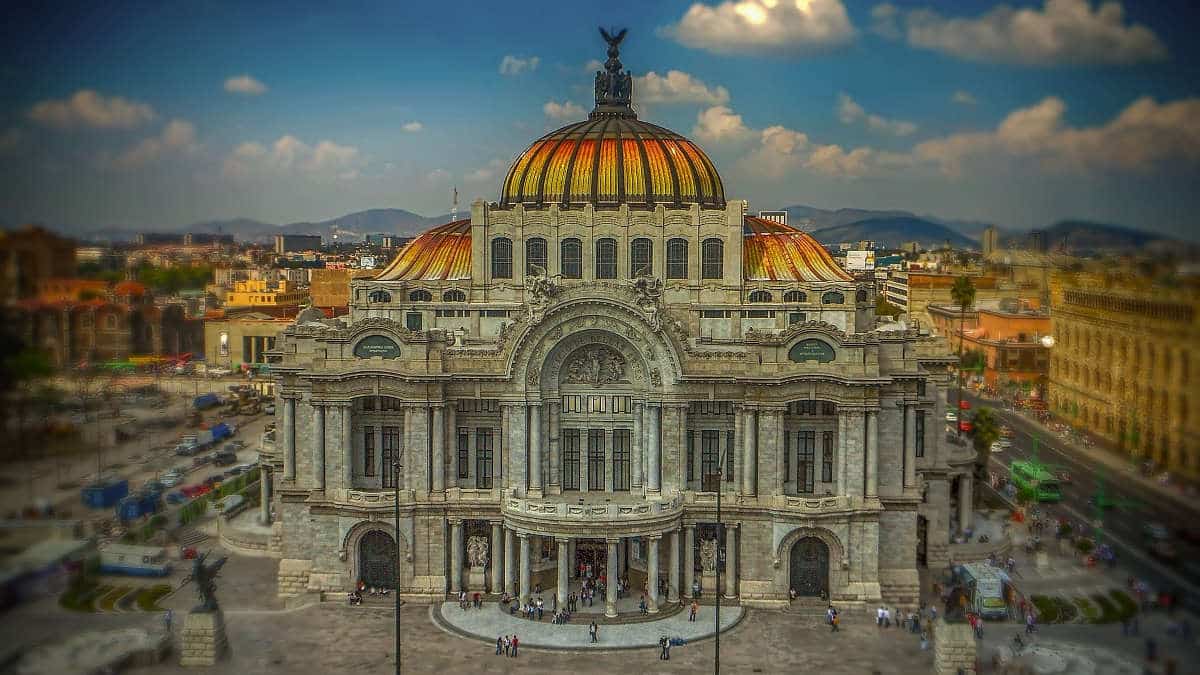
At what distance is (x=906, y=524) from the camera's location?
63.4 metres

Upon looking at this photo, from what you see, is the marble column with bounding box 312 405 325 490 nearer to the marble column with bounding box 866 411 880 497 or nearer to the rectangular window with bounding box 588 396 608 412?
the rectangular window with bounding box 588 396 608 412

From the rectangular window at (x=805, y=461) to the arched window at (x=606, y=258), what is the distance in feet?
54.1

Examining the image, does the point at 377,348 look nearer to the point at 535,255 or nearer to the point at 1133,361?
the point at 535,255

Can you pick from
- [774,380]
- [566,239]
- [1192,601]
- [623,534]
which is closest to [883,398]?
[774,380]

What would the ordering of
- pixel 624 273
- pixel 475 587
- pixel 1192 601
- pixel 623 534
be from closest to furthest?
pixel 1192 601 → pixel 623 534 → pixel 475 587 → pixel 624 273

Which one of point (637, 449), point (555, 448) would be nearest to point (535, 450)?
point (555, 448)

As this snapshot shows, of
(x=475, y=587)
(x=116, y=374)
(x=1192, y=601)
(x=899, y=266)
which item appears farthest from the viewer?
(x=899, y=266)

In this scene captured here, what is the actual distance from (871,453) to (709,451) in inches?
347

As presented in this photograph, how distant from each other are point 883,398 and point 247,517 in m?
43.0

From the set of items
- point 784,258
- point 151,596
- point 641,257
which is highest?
point 784,258

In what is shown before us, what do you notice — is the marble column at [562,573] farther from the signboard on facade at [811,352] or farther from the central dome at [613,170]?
the central dome at [613,170]

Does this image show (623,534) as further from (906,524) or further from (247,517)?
(247,517)

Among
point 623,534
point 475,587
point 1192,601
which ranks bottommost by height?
point 475,587

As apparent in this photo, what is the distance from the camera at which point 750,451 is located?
205 feet
